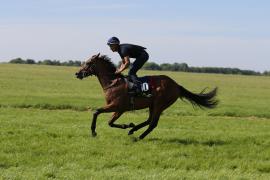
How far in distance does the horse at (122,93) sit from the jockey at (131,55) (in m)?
0.28

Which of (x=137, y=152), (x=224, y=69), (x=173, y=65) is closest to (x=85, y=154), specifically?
(x=137, y=152)

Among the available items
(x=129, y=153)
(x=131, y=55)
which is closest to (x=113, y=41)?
(x=131, y=55)

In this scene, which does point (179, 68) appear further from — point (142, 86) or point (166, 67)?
point (142, 86)

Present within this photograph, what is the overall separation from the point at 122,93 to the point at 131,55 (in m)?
1.05

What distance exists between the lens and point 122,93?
13633 millimetres

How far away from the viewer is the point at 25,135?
13.2 m

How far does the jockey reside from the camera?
1336 centimetres

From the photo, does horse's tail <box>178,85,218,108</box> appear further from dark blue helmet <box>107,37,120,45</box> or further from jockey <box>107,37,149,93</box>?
dark blue helmet <box>107,37,120,45</box>

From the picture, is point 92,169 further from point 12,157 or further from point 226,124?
point 226,124

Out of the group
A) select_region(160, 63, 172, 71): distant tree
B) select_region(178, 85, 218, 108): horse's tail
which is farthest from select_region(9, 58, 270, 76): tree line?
select_region(178, 85, 218, 108): horse's tail

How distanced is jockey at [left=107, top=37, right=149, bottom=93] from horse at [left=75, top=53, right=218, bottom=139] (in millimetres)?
281

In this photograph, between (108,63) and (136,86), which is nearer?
(136,86)

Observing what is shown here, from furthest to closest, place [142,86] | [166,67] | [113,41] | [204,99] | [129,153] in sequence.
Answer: [166,67], [204,99], [142,86], [113,41], [129,153]

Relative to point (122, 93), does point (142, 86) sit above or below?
above
